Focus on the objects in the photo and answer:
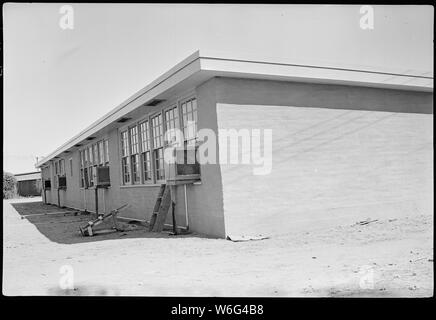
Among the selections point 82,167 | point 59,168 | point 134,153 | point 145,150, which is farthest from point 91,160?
point 59,168

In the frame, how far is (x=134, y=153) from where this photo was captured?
14.0 metres

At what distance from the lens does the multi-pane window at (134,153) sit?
1387 cm

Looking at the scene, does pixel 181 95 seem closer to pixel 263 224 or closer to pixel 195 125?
pixel 195 125

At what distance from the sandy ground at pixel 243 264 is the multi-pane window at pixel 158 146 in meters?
2.56

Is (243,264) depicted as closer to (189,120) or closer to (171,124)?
(189,120)

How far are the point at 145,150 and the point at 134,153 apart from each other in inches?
39.7

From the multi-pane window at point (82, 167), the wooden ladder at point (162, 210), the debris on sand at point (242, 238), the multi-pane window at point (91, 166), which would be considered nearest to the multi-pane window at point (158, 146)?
the wooden ladder at point (162, 210)

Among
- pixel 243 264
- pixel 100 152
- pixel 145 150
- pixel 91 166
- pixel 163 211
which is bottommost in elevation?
pixel 243 264

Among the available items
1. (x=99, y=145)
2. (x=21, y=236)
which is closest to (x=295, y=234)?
(x=21, y=236)
